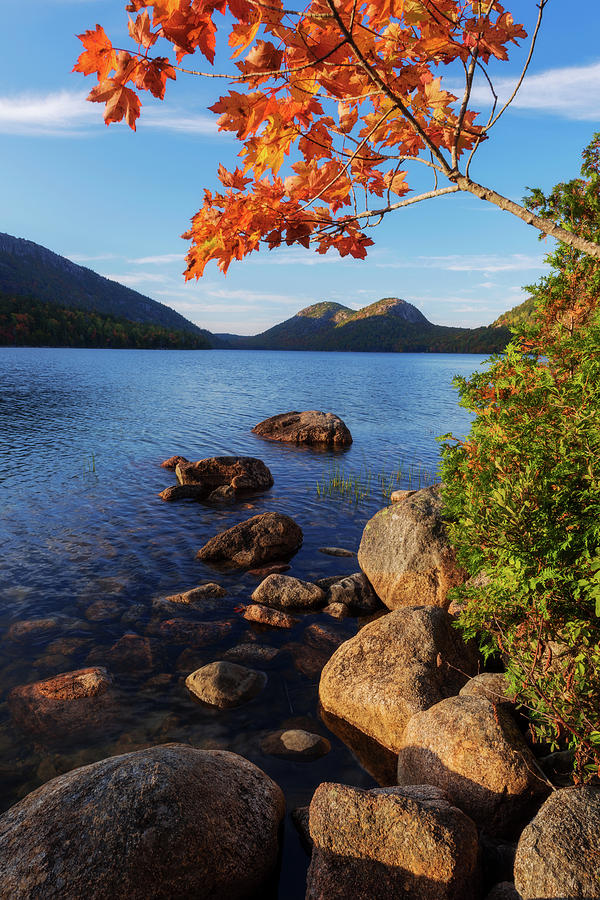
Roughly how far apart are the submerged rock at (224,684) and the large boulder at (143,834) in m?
2.78

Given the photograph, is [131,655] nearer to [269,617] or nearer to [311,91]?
[269,617]

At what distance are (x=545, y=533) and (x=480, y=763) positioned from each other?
2.92 m

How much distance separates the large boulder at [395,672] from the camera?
24.1ft

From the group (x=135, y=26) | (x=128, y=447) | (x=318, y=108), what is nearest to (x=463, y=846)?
(x=318, y=108)

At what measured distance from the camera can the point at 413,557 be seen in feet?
35.9

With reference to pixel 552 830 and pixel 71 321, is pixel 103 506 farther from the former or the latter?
pixel 71 321

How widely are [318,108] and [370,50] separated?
458 millimetres

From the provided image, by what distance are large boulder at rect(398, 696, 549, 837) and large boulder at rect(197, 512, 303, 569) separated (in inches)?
330

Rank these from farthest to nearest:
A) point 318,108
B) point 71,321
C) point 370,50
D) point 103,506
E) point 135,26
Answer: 1. point 71,321
2. point 103,506
3. point 318,108
4. point 370,50
5. point 135,26

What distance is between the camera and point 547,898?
4078 millimetres

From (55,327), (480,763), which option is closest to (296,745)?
(480,763)

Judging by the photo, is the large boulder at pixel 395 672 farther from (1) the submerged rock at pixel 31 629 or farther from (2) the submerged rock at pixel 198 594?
(1) the submerged rock at pixel 31 629

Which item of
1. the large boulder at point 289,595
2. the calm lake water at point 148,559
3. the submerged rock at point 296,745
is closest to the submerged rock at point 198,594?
the calm lake water at point 148,559

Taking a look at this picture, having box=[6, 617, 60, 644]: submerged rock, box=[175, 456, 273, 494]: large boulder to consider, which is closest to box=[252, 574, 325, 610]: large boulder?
box=[6, 617, 60, 644]: submerged rock
